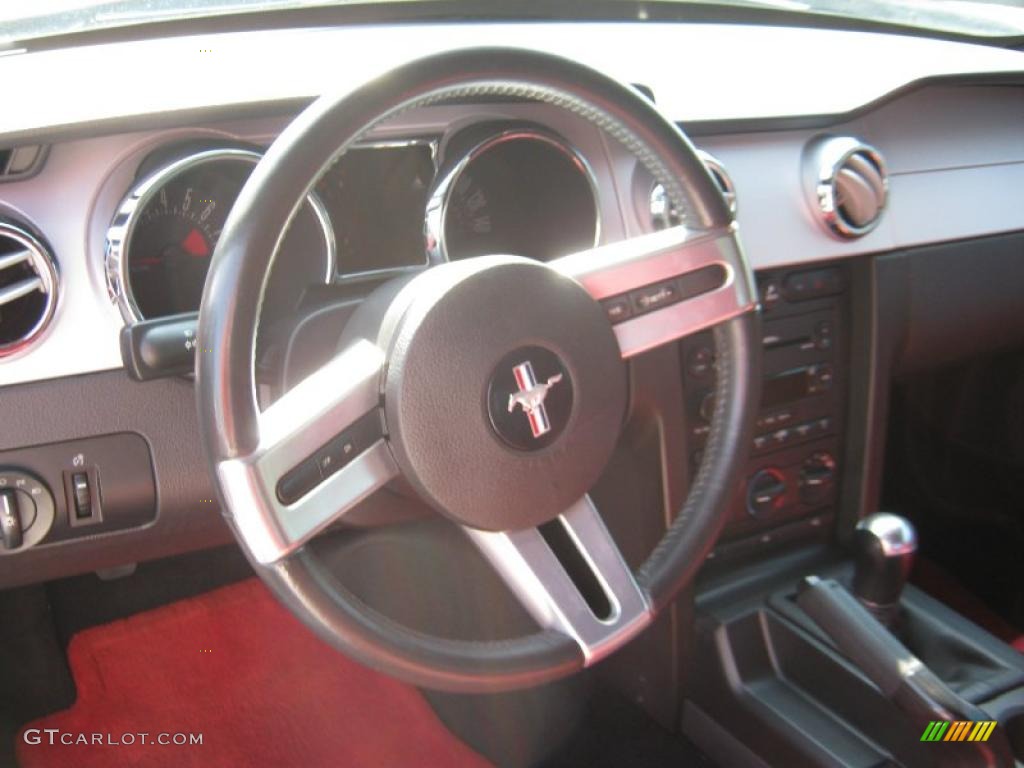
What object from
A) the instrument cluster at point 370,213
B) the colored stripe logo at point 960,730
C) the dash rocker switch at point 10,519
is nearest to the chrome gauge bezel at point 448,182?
the instrument cluster at point 370,213

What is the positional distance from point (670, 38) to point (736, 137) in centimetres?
27

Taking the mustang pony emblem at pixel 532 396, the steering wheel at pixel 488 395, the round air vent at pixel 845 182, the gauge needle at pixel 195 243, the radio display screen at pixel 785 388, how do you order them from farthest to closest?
1. the radio display screen at pixel 785 388
2. the round air vent at pixel 845 182
3. the gauge needle at pixel 195 243
4. the mustang pony emblem at pixel 532 396
5. the steering wheel at pixel 488 395

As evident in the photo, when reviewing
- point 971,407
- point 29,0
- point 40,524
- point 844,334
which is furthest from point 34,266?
point 971,407

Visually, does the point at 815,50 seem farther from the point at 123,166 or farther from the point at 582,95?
the point at 123,166

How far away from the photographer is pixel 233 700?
1694 mm

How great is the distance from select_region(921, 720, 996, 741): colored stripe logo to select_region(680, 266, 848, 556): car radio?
0.45 m

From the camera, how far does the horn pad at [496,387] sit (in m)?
0.86

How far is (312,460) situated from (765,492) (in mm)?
921

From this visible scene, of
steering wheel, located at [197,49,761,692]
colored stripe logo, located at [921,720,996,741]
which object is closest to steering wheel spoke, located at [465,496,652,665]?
steering wheel, located at [197,49,761,692]

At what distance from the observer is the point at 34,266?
1.00m

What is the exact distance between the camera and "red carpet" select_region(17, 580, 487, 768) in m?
1.62

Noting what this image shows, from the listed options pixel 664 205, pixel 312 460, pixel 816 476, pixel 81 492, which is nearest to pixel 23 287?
pixel 81 492

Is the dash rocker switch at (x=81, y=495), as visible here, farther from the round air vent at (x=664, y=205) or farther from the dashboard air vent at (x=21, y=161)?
the round air vent at (x=664, y=205)

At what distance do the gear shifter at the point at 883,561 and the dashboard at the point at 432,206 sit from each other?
21 cm
